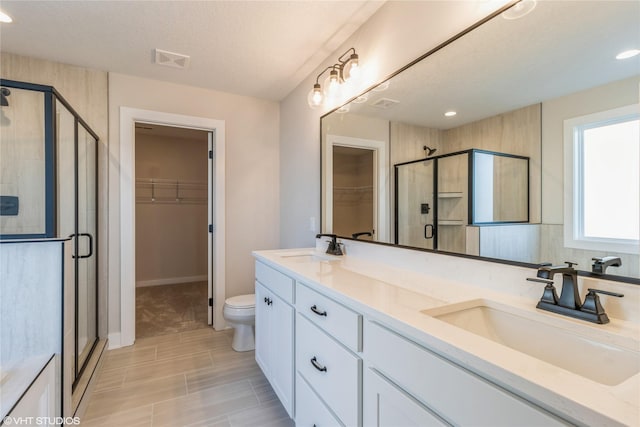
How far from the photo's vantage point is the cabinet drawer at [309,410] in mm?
1196

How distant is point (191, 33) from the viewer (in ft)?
6.53

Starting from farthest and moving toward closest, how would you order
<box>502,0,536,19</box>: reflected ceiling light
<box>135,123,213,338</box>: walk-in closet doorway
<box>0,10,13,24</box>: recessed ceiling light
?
<box>135,123,213,338</box>: walk-in closet doorway → <box>0,10,13,24</box>: recessed ceiling light → <box>502,0,536,19</box>: reflected ceiling light

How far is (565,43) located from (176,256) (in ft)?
16.4

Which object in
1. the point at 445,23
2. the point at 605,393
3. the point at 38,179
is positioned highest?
the point at 445,23

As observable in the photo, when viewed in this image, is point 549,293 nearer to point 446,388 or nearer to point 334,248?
point 446,388

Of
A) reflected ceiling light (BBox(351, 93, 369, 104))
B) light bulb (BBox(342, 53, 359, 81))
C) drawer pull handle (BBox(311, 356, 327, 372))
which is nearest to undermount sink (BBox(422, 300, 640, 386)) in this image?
drawer pull handle (BBox(311, 356, 327, 372))

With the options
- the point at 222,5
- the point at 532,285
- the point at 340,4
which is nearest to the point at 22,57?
the point at 222,5

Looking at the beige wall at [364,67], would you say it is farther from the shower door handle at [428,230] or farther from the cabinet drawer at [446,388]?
the cabinet drawer at [446,388]

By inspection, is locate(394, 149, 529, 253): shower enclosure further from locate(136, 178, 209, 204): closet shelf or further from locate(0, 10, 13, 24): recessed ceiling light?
locate(136, 178, 209, 204): closet shelf

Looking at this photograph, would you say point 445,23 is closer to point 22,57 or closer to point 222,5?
point 222,5

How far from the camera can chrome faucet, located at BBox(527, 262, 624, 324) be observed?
811 mm

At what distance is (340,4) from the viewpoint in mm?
1711

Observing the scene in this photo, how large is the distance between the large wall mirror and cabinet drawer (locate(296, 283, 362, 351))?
0.60m

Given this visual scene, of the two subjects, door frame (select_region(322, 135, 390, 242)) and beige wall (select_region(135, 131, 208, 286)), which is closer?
door frame (select_region(322, 135, 390, 242))
